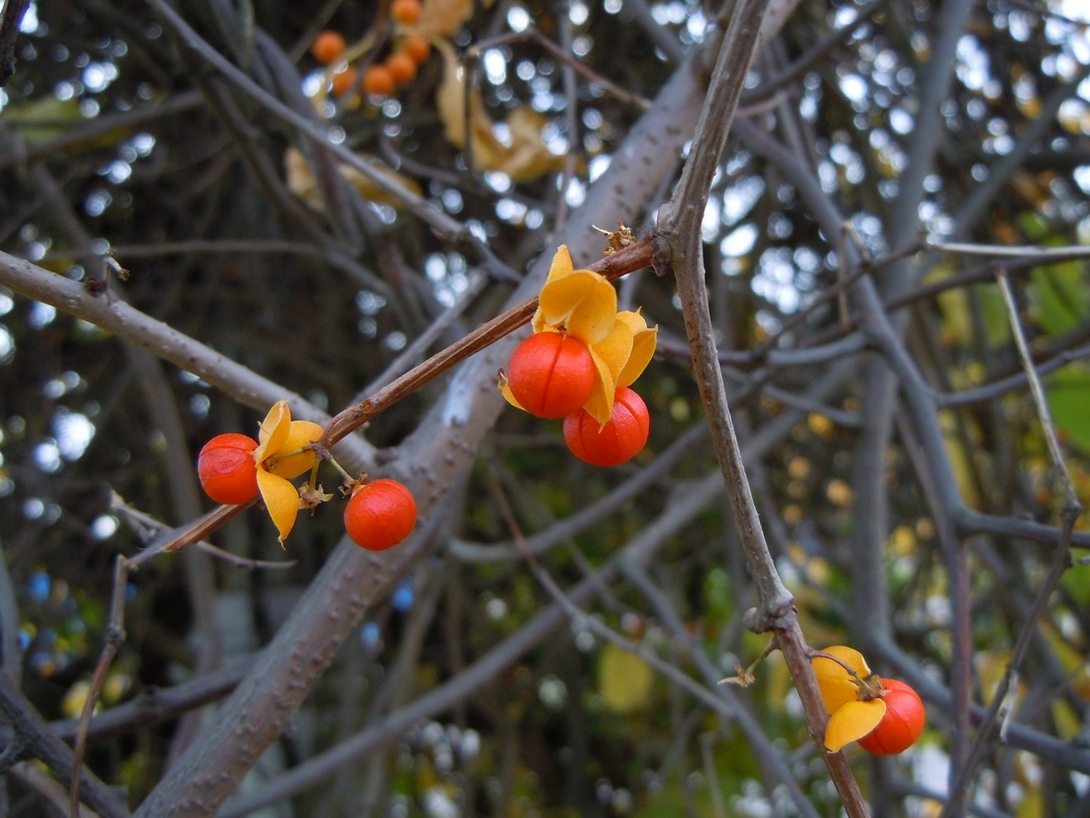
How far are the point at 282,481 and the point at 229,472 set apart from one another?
0.03m

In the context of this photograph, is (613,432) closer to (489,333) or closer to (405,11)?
(489,333)

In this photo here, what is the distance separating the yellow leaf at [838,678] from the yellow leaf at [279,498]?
294mm

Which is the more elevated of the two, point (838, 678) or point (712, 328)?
point (712, 328)

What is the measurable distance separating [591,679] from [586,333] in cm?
168

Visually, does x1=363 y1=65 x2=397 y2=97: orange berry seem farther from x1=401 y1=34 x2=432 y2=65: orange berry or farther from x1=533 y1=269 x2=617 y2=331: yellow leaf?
x1=533 y1=269 x2=617 y2=331: yellow leaf

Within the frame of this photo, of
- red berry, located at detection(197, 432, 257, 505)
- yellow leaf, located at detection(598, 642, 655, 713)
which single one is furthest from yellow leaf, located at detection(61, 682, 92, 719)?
red berry, located at detection(197, 432, 257, 505)

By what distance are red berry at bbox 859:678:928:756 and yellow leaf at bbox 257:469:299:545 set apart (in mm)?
322

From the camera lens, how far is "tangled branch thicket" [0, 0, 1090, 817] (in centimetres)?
75

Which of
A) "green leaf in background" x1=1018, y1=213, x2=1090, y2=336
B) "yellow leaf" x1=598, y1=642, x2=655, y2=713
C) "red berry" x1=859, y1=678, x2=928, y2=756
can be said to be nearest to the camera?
"red berry" x1=859, y1=678, x2=928, y2=756

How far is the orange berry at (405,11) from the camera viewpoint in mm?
1159

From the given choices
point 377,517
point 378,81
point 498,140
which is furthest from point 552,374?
point 378,81

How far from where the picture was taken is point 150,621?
1.79m

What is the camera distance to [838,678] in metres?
0.48

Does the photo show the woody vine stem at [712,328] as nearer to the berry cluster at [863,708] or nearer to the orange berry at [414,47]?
the berry cluster at [863,708]
